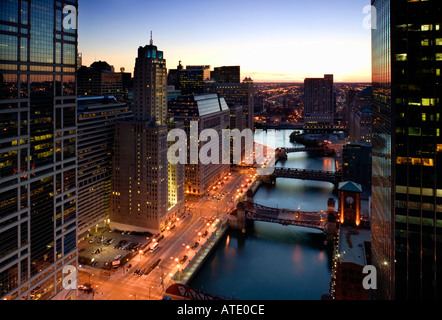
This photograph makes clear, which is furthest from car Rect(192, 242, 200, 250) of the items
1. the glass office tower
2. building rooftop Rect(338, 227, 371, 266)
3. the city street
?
building rooftop Rect(338, 227, 371, 266)

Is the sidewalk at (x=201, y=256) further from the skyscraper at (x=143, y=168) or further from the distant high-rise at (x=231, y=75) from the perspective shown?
the distant high-rise at (x=231, y=75)

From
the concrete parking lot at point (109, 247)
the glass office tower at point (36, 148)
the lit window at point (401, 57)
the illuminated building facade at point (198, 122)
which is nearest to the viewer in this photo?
the lit window at point (401, 57)

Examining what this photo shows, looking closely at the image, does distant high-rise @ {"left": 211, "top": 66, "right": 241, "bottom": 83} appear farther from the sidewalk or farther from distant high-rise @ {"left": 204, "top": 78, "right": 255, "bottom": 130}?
the sidewalk

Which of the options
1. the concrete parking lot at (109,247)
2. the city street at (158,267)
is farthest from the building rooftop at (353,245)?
the concrete parking lot at (109,247)

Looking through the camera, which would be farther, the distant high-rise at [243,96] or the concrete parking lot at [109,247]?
the distant high-rise at [243,96]
